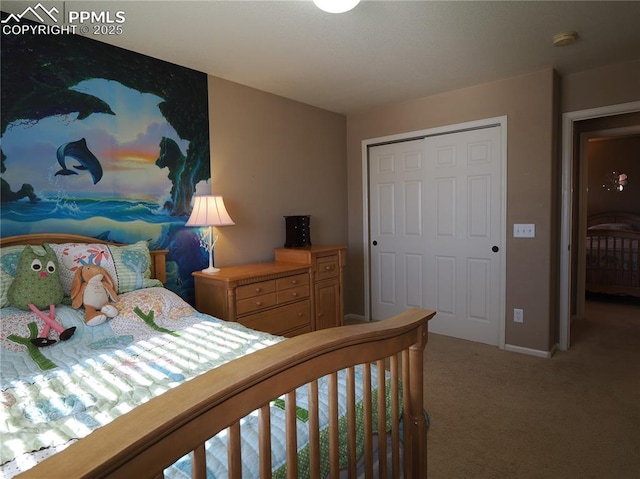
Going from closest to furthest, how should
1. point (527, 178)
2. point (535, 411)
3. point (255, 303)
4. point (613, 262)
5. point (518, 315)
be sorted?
point (535, 411), point (255, 303), point (527, 178), point (518, 315), point (613, 262)

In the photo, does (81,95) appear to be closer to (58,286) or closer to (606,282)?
(58,286)

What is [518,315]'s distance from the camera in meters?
3.25

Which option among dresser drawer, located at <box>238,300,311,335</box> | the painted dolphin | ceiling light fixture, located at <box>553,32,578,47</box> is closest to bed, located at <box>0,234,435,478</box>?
the painted dolphin

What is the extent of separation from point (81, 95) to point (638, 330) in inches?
201

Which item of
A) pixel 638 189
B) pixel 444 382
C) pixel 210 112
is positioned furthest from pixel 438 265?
pixel 638 189

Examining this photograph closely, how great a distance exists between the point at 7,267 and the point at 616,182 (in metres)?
7.70

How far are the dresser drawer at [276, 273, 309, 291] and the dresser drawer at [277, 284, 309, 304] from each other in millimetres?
25

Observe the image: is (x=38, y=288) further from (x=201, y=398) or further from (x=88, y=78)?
(x=201, y=398)

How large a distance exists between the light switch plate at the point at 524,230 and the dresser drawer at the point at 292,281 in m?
1.83

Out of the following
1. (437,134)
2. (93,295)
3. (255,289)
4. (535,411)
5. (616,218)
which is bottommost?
(535,411)

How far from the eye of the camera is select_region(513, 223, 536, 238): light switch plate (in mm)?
3129

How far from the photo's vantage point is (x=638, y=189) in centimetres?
590

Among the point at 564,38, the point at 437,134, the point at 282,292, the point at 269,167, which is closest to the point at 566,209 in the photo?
the point at 437,134

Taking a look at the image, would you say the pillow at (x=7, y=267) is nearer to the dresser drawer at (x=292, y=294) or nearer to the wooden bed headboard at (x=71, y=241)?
the wooden bed headboard at (x=71, y=241)
